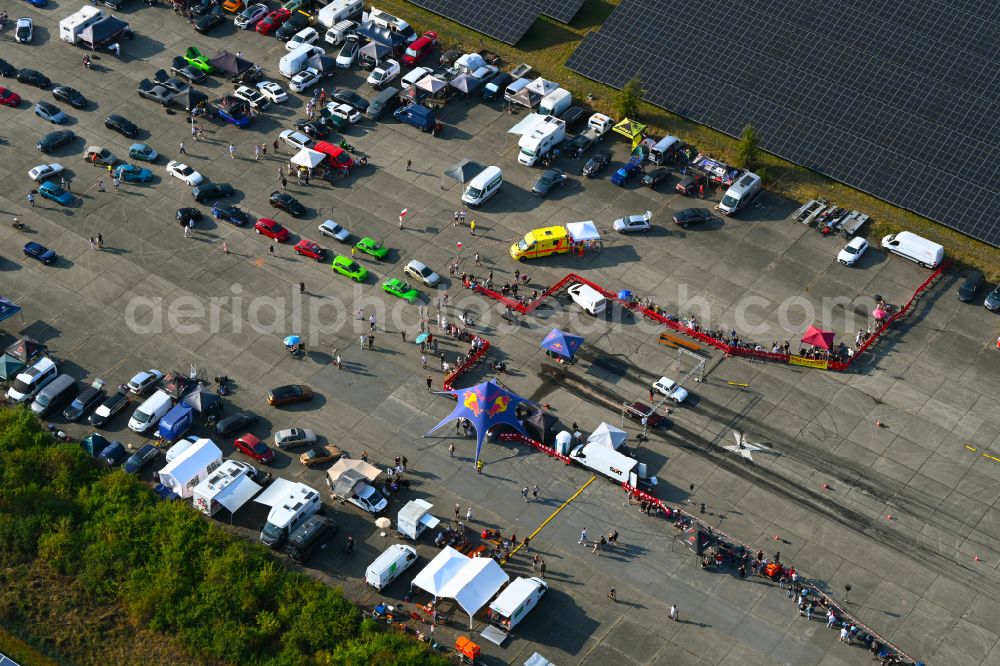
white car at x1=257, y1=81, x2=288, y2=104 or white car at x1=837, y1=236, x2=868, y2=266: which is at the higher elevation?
white car at x1=257, y1=81, x2=288, y2=104

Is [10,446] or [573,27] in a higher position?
[573,27]

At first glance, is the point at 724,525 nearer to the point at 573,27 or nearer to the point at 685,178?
the point at 685,178

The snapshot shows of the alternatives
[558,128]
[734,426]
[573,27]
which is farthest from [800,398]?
[573,27]

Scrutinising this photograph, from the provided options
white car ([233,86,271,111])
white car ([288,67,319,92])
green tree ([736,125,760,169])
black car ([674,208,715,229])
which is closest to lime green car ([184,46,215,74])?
white car ([233,86,271,111])

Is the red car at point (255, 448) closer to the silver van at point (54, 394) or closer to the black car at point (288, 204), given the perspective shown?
the silver van at point (54, 394)

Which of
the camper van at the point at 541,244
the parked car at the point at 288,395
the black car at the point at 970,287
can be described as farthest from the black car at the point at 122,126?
the black car at the point at 970,287

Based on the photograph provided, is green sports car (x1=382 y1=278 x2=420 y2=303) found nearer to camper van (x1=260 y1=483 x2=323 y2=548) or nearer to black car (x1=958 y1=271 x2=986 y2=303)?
camper van (x1=260 y1=483 x2=323 y2=548)

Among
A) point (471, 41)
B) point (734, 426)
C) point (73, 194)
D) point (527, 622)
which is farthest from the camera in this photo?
point (471, 41)
